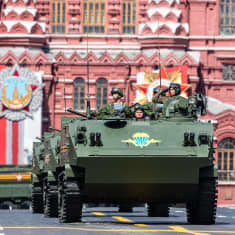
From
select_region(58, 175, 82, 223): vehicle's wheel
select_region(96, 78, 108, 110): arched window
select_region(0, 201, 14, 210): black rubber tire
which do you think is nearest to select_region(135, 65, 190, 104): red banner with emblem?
select_region(96, 78, 108, 110): arched window

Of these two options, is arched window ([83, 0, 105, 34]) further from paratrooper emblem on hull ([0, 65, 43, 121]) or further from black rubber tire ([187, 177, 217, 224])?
black rubber tire ([187, 177, 217, 224])

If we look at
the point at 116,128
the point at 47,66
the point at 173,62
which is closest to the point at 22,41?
the point at 47,66

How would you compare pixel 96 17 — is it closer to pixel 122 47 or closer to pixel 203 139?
pixel 122 47

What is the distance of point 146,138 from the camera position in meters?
20.1

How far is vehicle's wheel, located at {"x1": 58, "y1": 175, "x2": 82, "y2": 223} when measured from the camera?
1991 cm

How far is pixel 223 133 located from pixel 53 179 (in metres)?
33.2

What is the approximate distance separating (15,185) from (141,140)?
23.9 metres

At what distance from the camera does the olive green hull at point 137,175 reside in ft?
64.6

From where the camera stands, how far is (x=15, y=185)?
142ft

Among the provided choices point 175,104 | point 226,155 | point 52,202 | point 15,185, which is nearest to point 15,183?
point 15,185

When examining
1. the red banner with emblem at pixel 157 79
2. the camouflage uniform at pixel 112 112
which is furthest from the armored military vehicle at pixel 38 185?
the red banner with emblem at pixel 157 79

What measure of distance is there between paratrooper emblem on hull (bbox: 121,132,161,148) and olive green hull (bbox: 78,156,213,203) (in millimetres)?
412

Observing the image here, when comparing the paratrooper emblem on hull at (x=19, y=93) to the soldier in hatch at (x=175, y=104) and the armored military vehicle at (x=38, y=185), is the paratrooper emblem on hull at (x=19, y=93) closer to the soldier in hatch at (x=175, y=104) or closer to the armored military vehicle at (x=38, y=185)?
the armored military vehicle at (x=38, y=185)

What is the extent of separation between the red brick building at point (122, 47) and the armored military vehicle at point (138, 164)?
3554 cm
